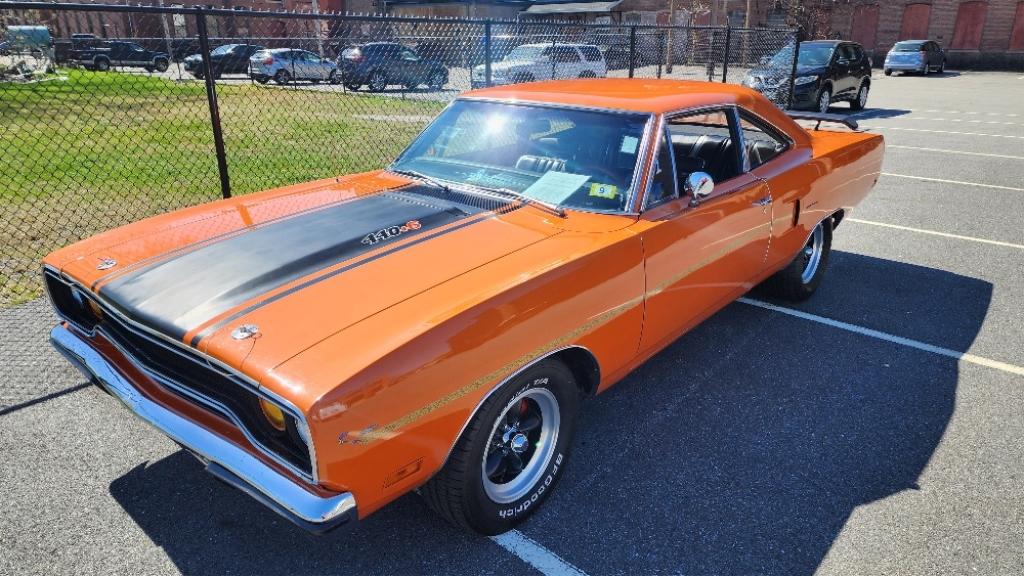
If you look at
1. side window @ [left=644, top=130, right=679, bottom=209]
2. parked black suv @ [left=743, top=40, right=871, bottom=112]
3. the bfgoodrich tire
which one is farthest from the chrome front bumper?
parked black suv @ [left=743, top=40, right=871, bottom=112]

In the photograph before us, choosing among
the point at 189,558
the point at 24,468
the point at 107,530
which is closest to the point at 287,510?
the point at 189,558

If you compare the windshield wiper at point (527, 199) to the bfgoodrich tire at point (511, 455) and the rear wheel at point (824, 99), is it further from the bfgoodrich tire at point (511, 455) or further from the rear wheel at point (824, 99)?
the rear wheel at point (824, 99)

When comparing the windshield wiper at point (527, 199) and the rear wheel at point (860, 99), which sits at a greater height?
the windshield wiper at point (527, 199)

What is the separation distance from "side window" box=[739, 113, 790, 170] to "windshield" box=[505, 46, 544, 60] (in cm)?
980

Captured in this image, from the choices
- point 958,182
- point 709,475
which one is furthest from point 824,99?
point 709,475

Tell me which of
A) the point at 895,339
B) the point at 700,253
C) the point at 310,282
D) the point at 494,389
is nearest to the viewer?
the point at 494,389

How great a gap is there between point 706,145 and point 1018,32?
4135 cm

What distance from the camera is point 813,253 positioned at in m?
4.98

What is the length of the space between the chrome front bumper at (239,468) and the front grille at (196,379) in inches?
2.6

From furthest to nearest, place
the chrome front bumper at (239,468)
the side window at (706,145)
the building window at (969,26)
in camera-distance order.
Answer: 1. the building window at (969,26)
2. the side window at (706,145)
3. the chrome front bumper at (239,468)

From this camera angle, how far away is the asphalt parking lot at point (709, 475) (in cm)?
253

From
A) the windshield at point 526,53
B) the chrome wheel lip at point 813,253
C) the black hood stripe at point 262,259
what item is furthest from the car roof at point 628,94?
the windshield at point 526,53

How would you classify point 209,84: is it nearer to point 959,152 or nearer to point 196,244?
point 196,244

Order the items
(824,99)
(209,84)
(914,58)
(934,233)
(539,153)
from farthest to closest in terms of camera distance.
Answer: (914,58) → (824,99) → (934,233) → (209,84) → (539,153)
